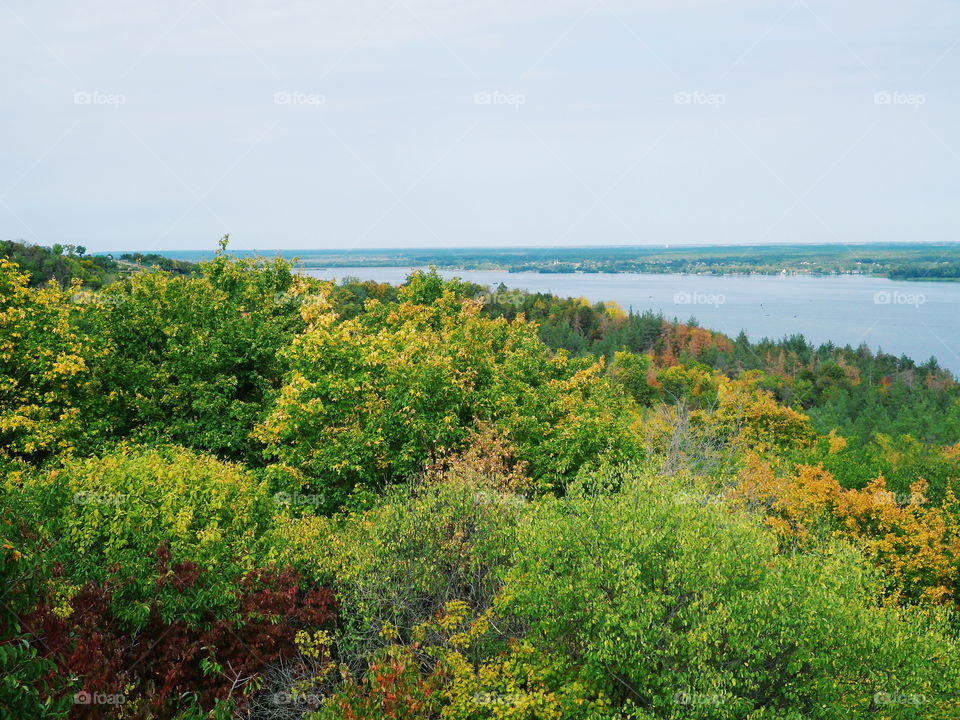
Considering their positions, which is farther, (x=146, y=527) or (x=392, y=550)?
(x=146, y=527)

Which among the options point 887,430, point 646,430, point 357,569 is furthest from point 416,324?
point 887,430

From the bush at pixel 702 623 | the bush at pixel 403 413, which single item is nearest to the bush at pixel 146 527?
the bush at pixel 403 413

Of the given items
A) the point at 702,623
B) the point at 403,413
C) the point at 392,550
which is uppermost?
the point at 403,413

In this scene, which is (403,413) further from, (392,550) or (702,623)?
(702,623)

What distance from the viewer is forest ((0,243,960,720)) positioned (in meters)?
12.1

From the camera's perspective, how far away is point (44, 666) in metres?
6.89

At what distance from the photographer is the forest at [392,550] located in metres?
12.1

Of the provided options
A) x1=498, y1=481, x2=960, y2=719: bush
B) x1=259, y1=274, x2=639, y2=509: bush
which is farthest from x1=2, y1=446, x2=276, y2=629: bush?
x1=498, y1=481, x2=960, y2=719: bush

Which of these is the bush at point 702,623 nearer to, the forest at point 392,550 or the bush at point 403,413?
the forest at point 392,550

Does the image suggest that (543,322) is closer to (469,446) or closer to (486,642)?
(469,446)

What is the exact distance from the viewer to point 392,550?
15.8m

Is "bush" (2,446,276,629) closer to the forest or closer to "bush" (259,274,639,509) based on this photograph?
the forest

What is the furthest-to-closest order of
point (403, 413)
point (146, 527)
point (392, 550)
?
point (403, 413) → point (146, 527) → point (392, 550)

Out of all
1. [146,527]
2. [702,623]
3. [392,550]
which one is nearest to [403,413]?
[392,550]
